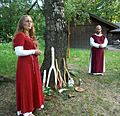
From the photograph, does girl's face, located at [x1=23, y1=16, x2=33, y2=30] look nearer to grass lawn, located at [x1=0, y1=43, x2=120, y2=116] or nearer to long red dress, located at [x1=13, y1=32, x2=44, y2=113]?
long red dress, located at [x1=13, y1=32, x2=44, y2=113]

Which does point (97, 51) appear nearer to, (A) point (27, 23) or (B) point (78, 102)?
(B) point (78, 102)

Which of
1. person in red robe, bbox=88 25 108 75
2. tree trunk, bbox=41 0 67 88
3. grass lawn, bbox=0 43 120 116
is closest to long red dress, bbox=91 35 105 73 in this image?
person in red robe, bbox=88 25 108 75

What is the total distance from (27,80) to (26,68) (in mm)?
230

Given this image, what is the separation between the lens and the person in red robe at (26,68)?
5.23 meters

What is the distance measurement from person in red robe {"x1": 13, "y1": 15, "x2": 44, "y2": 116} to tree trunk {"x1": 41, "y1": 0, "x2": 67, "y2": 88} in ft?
4.66

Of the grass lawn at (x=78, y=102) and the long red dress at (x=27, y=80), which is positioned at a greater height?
the long red dress at (x=27, y=80)

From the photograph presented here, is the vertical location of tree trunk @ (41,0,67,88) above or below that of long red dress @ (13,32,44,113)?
above

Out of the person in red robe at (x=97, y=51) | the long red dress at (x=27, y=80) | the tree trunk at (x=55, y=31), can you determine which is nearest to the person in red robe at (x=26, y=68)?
the long red dress at (x=27, y=80)

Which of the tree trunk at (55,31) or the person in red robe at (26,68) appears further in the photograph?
the tree trunk at (55,31)

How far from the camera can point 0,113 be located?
19.8ft

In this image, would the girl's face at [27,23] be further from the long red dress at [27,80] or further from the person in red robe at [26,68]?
the long red dress at [27,80]

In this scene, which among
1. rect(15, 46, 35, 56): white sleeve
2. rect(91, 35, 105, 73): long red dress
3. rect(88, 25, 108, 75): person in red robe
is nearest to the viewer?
rect(15, 46, 35, 56): white sleeve

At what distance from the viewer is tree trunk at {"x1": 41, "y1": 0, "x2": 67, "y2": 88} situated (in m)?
6.91

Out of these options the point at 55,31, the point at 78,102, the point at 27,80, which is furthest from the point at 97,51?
the point at 27,80
